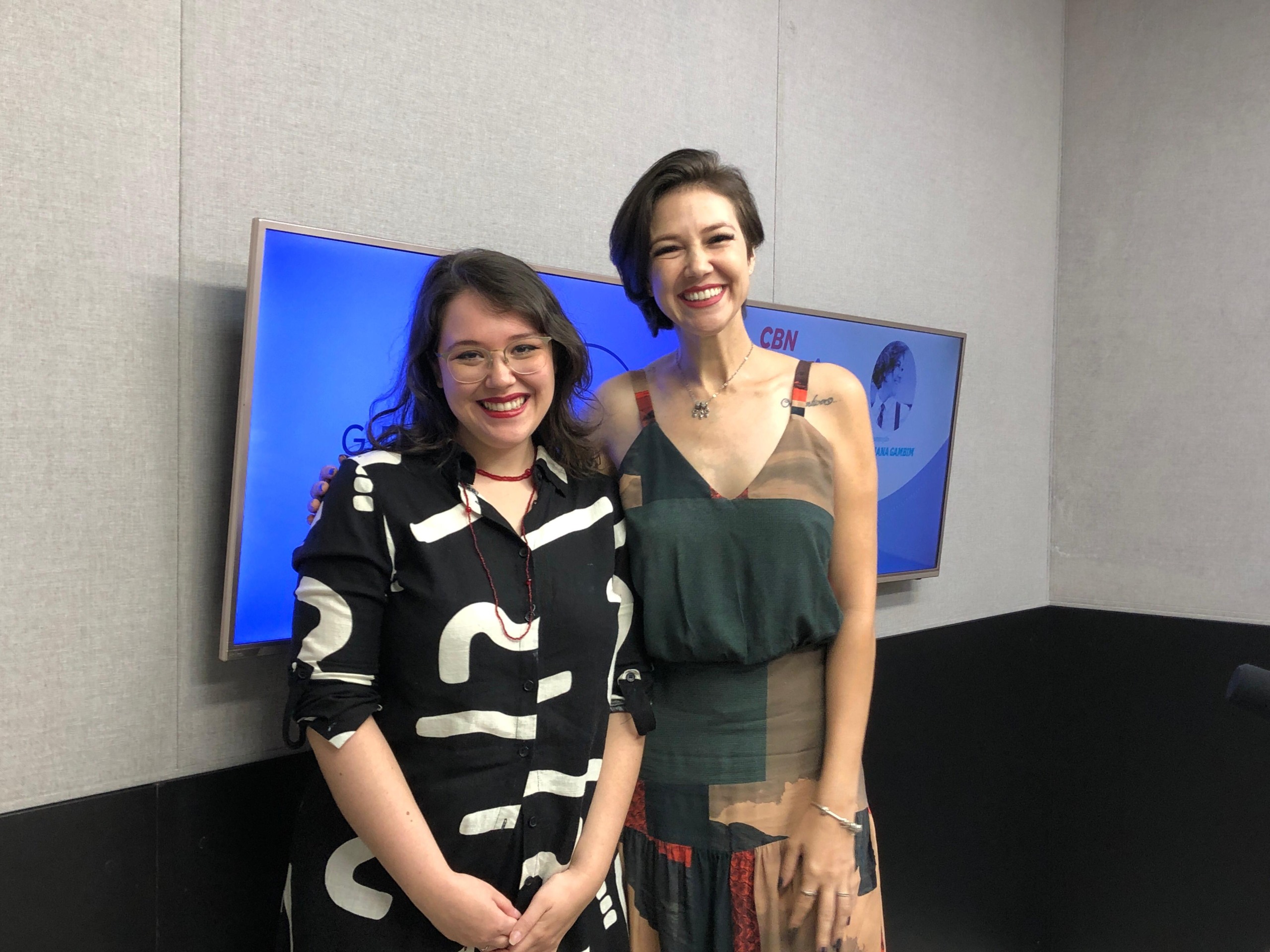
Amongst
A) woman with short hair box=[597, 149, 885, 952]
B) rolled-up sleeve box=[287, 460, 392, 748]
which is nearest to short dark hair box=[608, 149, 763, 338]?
→ woman with short hair box=[597, 149, 885, 952]

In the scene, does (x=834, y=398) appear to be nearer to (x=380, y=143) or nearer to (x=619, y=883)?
(x=619, y=883)

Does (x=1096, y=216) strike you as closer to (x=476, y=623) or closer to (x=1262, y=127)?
(x=1262, y=127)

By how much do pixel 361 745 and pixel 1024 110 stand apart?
3.44m

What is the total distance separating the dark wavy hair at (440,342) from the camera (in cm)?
141

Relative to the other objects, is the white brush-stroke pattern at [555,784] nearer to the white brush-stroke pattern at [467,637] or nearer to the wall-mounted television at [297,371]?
the white brush-stroke pattern at [467,637]

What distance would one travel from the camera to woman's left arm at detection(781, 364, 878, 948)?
1607 mm

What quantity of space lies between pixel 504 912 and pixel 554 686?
309 mm

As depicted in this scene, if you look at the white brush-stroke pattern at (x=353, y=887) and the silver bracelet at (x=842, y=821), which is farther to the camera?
the silver bracelet at (x=842, y=821)

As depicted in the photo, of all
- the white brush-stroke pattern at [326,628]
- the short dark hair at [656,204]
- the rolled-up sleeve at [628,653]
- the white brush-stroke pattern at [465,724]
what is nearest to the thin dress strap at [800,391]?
the short dark hair at [656,204]

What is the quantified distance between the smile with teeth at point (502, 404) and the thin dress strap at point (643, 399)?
0.35 m

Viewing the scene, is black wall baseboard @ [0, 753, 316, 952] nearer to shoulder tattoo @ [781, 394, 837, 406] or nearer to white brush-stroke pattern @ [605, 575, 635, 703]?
white brush-stroke pattern @ [605, 575, 635, 703]

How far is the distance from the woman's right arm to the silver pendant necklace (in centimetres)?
75

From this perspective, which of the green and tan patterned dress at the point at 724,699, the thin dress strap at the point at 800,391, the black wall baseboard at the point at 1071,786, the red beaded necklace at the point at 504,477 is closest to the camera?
the red beaded necklace at the point at 504,477

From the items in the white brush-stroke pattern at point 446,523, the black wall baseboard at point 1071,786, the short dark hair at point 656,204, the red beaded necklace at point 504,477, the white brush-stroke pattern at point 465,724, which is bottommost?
the black wall baseboard at point 1071,786
